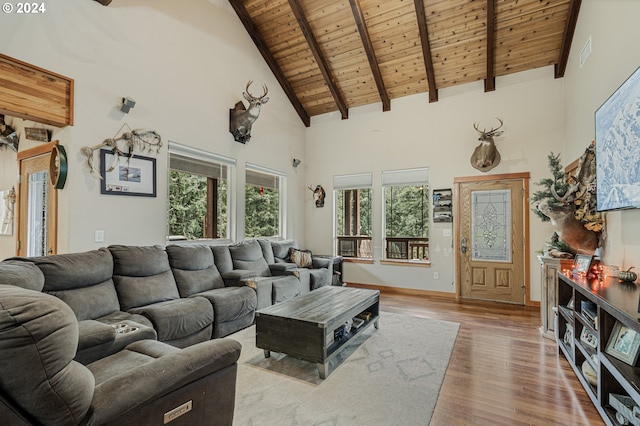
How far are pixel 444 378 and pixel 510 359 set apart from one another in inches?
33.8

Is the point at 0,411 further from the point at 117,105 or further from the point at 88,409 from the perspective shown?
the point at 117,105

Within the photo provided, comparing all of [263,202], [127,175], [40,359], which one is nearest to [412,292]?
[263,202]

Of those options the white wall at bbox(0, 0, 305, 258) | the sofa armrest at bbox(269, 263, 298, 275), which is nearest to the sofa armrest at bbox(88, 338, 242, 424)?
the white wall at bbox(0, 0, 305, 258)

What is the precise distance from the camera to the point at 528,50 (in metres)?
4.73

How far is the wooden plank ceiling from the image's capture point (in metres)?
4.43

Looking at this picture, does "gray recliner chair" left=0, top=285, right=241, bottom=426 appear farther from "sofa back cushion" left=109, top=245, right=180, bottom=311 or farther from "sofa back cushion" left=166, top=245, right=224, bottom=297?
"sofa back cushion" left=166, top=245, right=224, bottom=297

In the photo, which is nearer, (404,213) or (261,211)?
(261,211)

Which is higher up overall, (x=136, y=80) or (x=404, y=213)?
(x=136, y=80)

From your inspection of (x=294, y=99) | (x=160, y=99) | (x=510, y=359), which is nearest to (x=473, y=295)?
(x=510, y=359)

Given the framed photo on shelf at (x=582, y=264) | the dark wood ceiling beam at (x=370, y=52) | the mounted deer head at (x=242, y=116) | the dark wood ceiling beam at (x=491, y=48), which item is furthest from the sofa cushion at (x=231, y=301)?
the dark wood ceiling beam at (x=491, y=48)

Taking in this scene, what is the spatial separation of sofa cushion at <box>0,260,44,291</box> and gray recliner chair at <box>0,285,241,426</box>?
896 millimetres

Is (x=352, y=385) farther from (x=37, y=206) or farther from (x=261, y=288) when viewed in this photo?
(x=37, y=206)

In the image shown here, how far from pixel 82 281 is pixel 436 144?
5422 mm

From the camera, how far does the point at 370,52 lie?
5.23m
